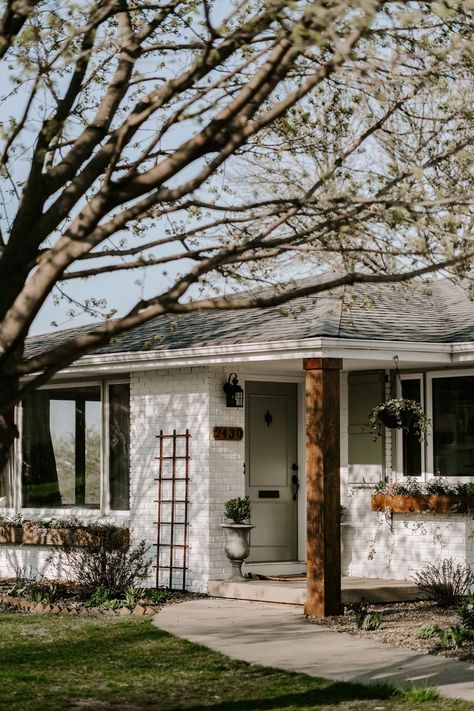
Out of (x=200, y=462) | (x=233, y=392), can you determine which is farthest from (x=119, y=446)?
(x=233, y=392)

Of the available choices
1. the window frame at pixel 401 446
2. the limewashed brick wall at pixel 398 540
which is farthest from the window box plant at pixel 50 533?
the window frame at pixel 401 446

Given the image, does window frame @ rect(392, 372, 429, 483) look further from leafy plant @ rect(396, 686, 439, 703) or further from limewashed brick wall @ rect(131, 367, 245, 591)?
leafy plant @ rect(396, 686, 439, 703)

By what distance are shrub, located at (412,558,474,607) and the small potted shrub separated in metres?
2.08

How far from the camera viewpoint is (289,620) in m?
12.9

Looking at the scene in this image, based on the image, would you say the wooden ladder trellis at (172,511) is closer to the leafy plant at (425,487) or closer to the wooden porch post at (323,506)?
the leafy plant at (425,487)

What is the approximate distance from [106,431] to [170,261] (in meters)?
8.48

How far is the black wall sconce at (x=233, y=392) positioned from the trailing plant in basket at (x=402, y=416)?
1.65m

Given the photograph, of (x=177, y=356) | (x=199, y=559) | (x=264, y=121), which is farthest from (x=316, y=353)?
(x=264, y=121)

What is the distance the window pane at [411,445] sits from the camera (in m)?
15.4

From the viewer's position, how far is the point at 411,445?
15445 mm

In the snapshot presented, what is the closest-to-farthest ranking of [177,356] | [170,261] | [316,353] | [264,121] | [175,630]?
1. [264,121]
2. [170,261]
3. [175,630]
4. [316,353]
5. [177,356]

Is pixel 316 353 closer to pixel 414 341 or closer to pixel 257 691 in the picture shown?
pixel 414 341

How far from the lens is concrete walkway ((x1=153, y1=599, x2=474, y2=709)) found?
389 inches

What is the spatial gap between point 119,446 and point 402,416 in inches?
162
